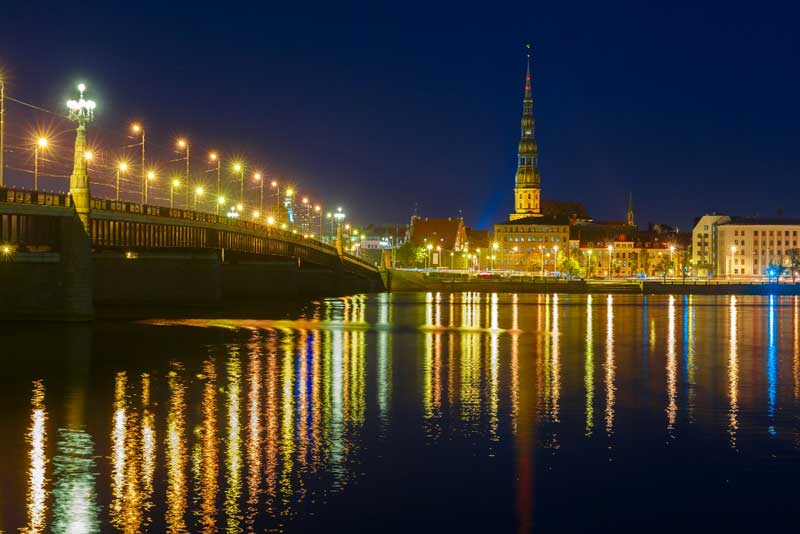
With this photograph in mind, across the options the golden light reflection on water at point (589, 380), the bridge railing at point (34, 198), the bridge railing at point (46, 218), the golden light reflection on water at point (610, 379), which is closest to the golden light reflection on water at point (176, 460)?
the golden light reflection on water at point (589, 380)

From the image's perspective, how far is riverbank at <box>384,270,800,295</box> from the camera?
153 m

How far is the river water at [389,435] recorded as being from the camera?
899 inches

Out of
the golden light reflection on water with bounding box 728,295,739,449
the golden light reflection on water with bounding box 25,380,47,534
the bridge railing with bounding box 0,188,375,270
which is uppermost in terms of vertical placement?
the bridge railing with bounding box 0,188,375,270

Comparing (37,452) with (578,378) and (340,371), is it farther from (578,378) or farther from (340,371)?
(578,378)

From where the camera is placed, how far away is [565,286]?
156m

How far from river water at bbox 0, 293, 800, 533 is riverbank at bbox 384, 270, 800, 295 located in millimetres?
91980

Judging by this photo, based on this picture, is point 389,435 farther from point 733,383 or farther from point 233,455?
point 733,383

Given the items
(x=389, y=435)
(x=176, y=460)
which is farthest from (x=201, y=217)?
(x=176, y=460)

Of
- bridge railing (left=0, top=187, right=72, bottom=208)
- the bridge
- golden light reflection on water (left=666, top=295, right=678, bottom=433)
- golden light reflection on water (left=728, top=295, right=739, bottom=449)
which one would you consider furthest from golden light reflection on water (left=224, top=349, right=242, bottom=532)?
the bridge

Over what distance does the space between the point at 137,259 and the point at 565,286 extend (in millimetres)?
78253

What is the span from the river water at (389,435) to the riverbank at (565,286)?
9198cm

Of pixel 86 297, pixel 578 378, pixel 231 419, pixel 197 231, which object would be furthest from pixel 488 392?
pixel 197 231

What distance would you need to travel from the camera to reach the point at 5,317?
65.7 meters

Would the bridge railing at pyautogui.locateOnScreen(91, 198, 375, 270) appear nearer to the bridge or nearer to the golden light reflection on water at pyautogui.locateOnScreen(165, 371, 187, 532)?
the bridge
